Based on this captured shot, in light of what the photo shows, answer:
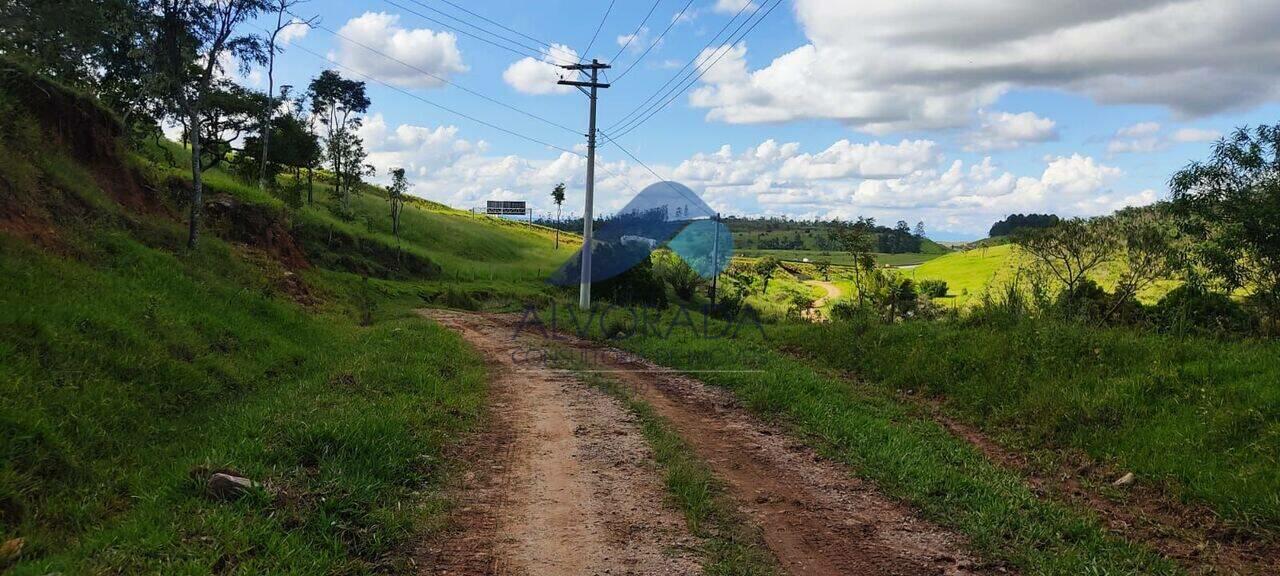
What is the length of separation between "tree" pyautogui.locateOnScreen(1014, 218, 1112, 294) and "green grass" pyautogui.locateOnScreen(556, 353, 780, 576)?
1979cm

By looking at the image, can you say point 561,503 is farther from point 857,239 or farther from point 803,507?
point 857,239

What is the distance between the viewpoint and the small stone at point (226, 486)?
4898mm

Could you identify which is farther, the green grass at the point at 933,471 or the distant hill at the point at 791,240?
the distant hill at the point at 791,240

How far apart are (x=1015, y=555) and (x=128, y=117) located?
22304 millimetres

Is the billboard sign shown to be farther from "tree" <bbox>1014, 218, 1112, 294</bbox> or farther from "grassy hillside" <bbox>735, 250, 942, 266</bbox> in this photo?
"tree" <bbox>1014, 218, 1112, 294</bbox>

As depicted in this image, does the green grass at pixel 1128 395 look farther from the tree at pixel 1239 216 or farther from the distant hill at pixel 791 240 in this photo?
the distant hill at pixel 791 240

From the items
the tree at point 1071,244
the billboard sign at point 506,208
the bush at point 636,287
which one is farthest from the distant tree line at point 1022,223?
the billboard sign at point 506,208

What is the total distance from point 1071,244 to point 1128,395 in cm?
1849

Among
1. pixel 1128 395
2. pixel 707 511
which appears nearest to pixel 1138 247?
pixel 1128 395

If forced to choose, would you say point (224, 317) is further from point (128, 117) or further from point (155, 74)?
point (128, 117)

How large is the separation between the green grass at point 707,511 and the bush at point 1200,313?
7983 mm

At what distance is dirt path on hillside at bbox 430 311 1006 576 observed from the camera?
15.6 feet

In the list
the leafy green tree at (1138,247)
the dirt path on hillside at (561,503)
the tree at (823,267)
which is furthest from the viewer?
the tree at (823,267)

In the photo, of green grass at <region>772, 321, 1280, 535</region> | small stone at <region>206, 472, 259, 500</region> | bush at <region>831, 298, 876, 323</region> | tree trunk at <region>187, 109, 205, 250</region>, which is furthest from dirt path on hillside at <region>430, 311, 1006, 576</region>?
tree trunk at <region>187, 109, 205, 250</region>
